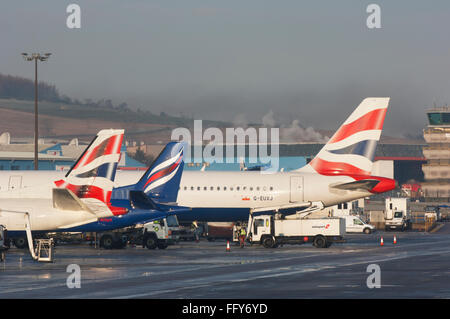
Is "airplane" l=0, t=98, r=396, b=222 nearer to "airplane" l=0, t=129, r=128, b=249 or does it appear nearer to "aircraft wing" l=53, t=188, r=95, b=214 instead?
"airplane" l=0, t=129, r=128, b=249

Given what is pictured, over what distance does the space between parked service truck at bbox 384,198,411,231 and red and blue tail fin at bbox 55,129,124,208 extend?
62.2 m

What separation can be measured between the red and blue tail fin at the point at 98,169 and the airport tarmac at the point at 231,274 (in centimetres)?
388

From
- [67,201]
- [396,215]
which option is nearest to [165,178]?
[67,201]

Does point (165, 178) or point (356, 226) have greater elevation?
point (165, 178)

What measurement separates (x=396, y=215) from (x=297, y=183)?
4037 cm

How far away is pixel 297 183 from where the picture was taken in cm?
6506

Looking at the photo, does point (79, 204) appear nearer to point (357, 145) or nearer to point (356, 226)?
point (357, 145)

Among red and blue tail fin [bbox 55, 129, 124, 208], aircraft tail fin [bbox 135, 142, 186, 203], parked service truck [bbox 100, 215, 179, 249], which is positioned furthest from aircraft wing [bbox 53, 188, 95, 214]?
aircraft tail fin [bbox 135, 142, 186, 203]

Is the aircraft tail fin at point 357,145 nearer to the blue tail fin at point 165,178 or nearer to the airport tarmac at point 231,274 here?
Result: the airport tarmac at point 231,274

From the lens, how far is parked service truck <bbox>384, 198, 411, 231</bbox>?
328ft
